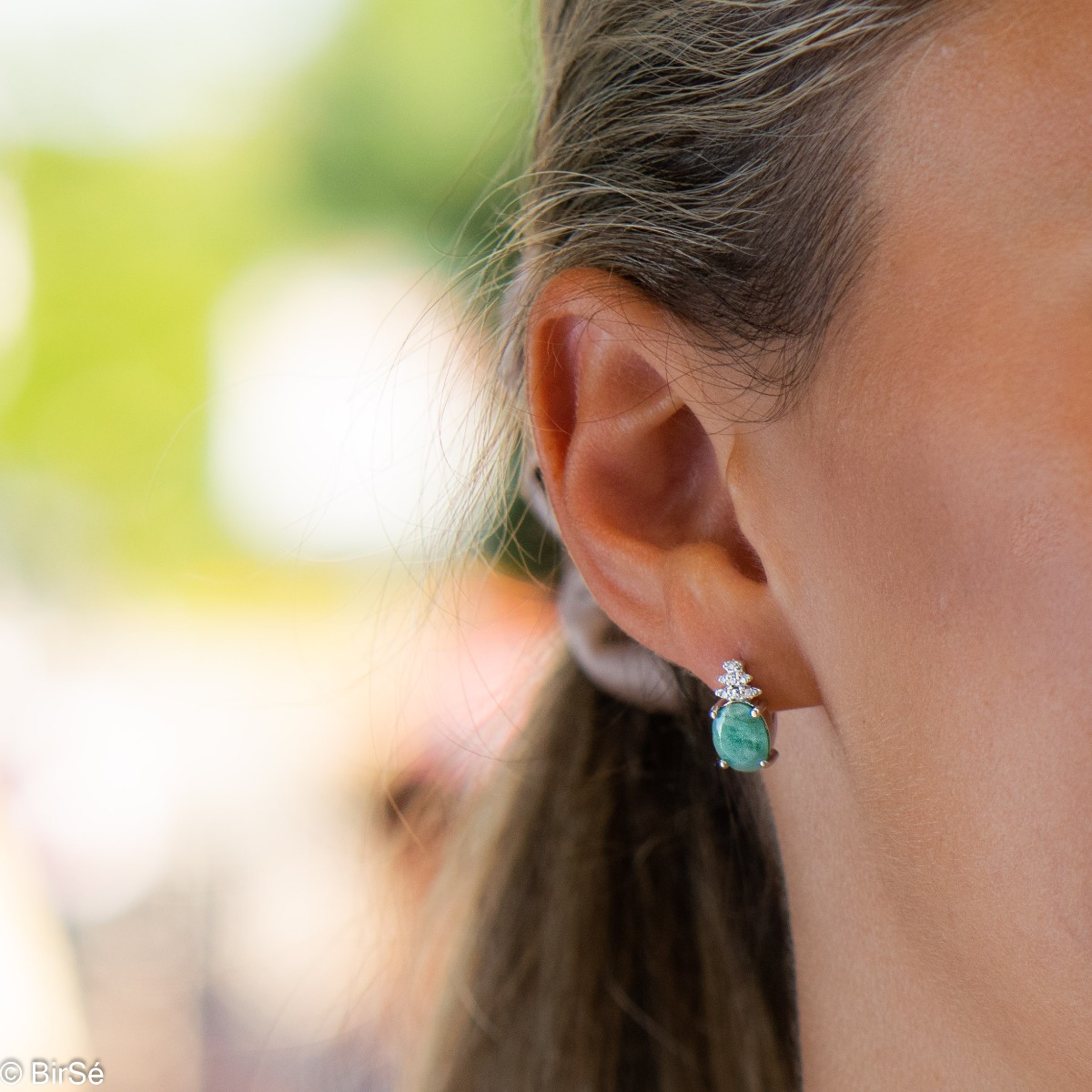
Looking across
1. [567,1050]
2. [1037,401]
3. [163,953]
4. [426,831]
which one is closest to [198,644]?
[163,953]

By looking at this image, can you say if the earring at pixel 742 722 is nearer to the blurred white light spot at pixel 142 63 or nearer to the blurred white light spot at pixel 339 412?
the blurred white light spot at pixel 339 412

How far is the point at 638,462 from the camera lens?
887 millimetres

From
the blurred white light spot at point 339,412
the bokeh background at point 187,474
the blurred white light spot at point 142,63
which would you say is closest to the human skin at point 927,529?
the blurred white light spot at point 339,412

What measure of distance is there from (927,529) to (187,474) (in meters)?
4.29

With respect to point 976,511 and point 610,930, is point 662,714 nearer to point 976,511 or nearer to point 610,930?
point 610,930

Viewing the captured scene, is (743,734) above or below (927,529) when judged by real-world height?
below

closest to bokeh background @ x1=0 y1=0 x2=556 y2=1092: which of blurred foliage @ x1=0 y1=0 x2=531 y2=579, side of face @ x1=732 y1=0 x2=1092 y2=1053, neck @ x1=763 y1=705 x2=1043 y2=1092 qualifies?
blurred foliage @ x1=0 y1=0 x2=531 y2=579

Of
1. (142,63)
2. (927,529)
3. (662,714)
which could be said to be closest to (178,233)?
(142,63)

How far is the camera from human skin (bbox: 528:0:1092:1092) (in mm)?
667

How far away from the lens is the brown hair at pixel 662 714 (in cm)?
81

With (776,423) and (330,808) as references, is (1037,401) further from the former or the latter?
(330,808)

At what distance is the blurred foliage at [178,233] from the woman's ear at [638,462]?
389 cm

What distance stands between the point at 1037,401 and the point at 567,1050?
91 cm

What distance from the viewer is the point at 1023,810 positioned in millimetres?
673
